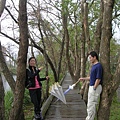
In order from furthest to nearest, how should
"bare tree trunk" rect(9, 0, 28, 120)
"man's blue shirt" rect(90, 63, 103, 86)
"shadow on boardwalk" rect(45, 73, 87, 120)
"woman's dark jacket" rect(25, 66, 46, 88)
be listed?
"shadow on boardwalk" rect(45, 73, 87, 120), "woman's dark jacket" rect(25, 66, 46, 88), "man's blue shirt" rect(90, 63, 103, 86), "bare tree trunk" rect(9, 0, 28, 120)

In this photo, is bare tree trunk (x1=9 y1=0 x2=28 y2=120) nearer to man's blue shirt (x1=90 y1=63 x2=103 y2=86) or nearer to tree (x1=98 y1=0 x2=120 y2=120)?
man's blue shirt (x1=90 y1=63 x2=103 y2=86)

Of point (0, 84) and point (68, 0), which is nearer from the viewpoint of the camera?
point (0, 84)

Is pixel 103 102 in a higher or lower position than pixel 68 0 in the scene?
lower

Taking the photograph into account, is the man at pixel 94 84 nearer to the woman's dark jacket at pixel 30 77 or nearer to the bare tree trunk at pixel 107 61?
the bare tree trunk at pixel 107 61

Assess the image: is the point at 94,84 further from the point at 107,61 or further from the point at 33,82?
the point at 33,82

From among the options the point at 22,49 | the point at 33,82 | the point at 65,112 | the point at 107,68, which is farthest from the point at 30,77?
the point at 65,112

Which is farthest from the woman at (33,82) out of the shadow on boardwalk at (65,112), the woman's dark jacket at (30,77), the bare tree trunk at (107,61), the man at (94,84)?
the bare tree trunk at (107,61)

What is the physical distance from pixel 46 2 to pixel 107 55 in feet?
21.5

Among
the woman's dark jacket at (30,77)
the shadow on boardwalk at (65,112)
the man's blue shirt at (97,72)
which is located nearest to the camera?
the man's blue shirt at (97,72)

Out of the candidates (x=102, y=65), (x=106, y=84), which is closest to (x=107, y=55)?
(x=102, y=65)

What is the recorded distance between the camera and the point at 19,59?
175 inches

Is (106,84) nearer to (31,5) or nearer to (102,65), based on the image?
(102,65)

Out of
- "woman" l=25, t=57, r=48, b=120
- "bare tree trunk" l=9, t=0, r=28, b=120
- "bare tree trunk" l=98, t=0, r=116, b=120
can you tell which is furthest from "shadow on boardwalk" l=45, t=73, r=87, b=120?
"bare tree trunk" l=9, t=0, r=28, b=120

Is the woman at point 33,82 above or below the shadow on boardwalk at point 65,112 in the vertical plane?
above
